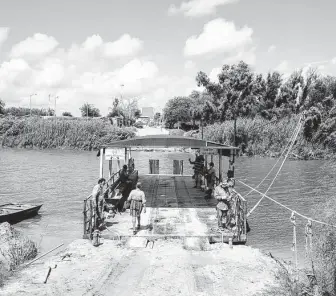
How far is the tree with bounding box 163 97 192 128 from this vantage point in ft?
278

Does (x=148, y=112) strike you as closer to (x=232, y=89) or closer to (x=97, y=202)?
(x=232, y=89)

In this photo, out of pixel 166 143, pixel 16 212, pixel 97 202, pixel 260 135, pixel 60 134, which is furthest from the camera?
pixel 60 134

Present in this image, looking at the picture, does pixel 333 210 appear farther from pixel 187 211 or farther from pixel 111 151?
pixel 111 151

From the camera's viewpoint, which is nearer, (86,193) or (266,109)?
(86,193)

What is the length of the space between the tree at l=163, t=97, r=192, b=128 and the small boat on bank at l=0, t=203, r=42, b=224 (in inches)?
2503

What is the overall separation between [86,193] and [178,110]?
56.6 m

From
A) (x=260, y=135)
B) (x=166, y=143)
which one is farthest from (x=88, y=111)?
(x=166, y=143)

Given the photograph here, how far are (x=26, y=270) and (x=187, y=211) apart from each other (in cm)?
718

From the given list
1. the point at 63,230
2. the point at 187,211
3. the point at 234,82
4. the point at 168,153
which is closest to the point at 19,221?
the point at 63,230

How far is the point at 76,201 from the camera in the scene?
2720 centimetres

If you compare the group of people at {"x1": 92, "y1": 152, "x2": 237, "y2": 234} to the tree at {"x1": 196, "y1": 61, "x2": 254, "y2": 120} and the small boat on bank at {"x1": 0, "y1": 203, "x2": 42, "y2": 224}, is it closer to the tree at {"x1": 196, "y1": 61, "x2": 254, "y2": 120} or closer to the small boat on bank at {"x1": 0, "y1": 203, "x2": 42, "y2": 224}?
the small boat on bank at {"x1": 0, "y1": 203, "x2": 42, "y2": 224}

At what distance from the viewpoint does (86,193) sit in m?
30.1

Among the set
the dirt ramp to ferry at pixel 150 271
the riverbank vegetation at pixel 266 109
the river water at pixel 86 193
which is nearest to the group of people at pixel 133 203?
the dirt ramp to ferry at pixel 150 271

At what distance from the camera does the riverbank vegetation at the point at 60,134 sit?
7362cm
